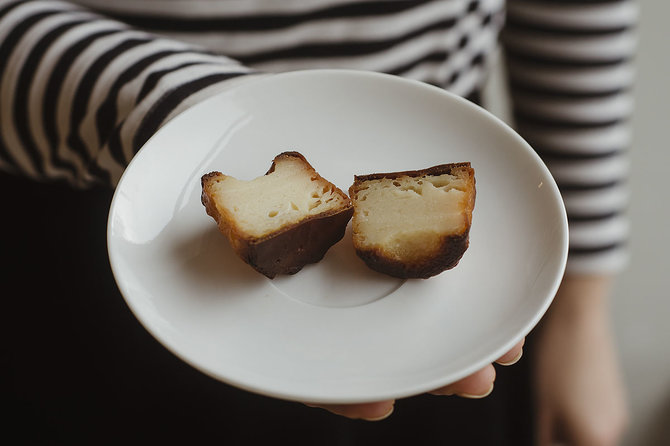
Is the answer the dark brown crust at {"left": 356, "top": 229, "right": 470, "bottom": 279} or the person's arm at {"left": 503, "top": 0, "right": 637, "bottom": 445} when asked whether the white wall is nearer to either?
the person's arm at {"left": 503, "top": 0, "right": 637, "bottom": 445}

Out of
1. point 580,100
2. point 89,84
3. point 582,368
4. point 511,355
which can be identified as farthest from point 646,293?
point 89,84

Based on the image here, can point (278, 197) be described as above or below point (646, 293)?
above

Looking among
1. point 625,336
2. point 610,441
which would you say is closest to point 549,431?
point 610,441

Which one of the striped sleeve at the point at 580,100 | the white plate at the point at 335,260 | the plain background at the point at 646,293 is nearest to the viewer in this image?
the white plate at the point at 335,260

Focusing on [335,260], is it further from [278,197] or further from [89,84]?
[89,84]

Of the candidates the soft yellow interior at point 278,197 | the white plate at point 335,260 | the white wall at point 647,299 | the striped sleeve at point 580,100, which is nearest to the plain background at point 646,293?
the white wall at point 647,299

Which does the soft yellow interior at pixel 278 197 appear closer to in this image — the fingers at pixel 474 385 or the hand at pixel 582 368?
the fingers at pixel 474 385

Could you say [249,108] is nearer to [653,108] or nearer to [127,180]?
[127,180]

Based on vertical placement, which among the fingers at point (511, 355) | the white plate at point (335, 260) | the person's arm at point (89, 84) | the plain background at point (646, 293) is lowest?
the plain background at point (646, 293)
